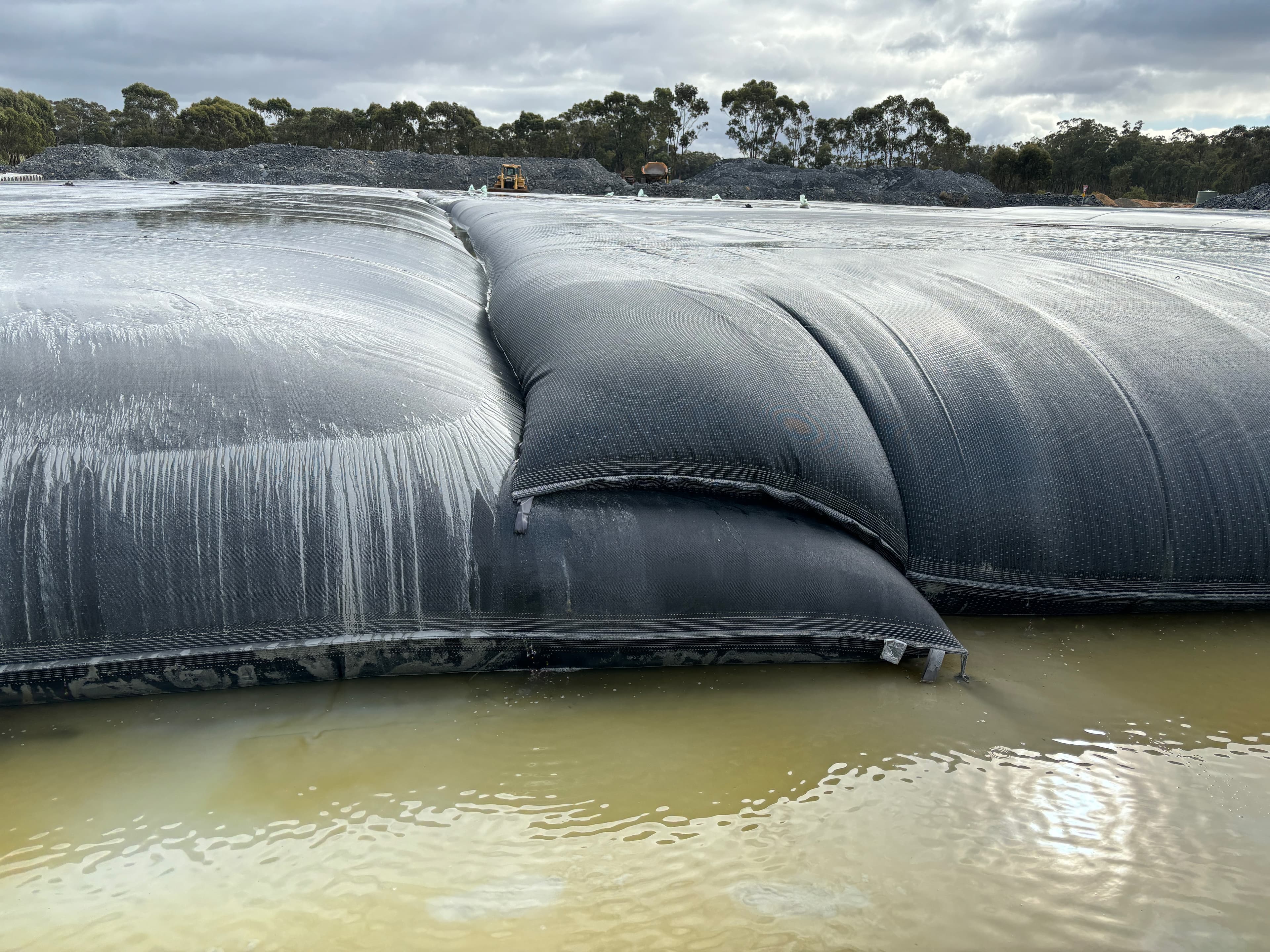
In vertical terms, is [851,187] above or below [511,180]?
above

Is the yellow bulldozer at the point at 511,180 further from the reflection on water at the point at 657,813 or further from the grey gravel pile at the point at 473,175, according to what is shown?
the reflection on water at the point at 657,813

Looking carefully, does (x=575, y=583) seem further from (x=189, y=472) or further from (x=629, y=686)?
(x=189, y=472)

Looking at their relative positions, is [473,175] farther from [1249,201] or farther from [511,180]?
[1249,201]

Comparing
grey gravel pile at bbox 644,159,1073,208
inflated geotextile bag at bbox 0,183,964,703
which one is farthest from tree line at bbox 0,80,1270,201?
inflated geotextile bag at bbox 0,183,964,703

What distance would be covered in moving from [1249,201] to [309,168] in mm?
21387

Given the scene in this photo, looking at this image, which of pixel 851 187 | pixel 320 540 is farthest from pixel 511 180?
pixel 320 540

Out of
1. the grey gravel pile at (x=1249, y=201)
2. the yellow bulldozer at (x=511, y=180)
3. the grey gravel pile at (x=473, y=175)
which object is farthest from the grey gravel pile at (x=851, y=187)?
the yellow bulldozer at (x=511, y=180)

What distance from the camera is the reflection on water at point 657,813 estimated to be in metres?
0.70

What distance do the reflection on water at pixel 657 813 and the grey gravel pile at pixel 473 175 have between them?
67.9 feet

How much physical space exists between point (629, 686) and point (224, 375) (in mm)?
692

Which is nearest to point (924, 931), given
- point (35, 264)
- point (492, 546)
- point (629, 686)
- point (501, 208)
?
point (629, 686)

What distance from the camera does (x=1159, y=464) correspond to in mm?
1296

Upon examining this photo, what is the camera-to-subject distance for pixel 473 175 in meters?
24.2

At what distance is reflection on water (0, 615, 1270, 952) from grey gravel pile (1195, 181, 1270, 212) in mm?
15150
